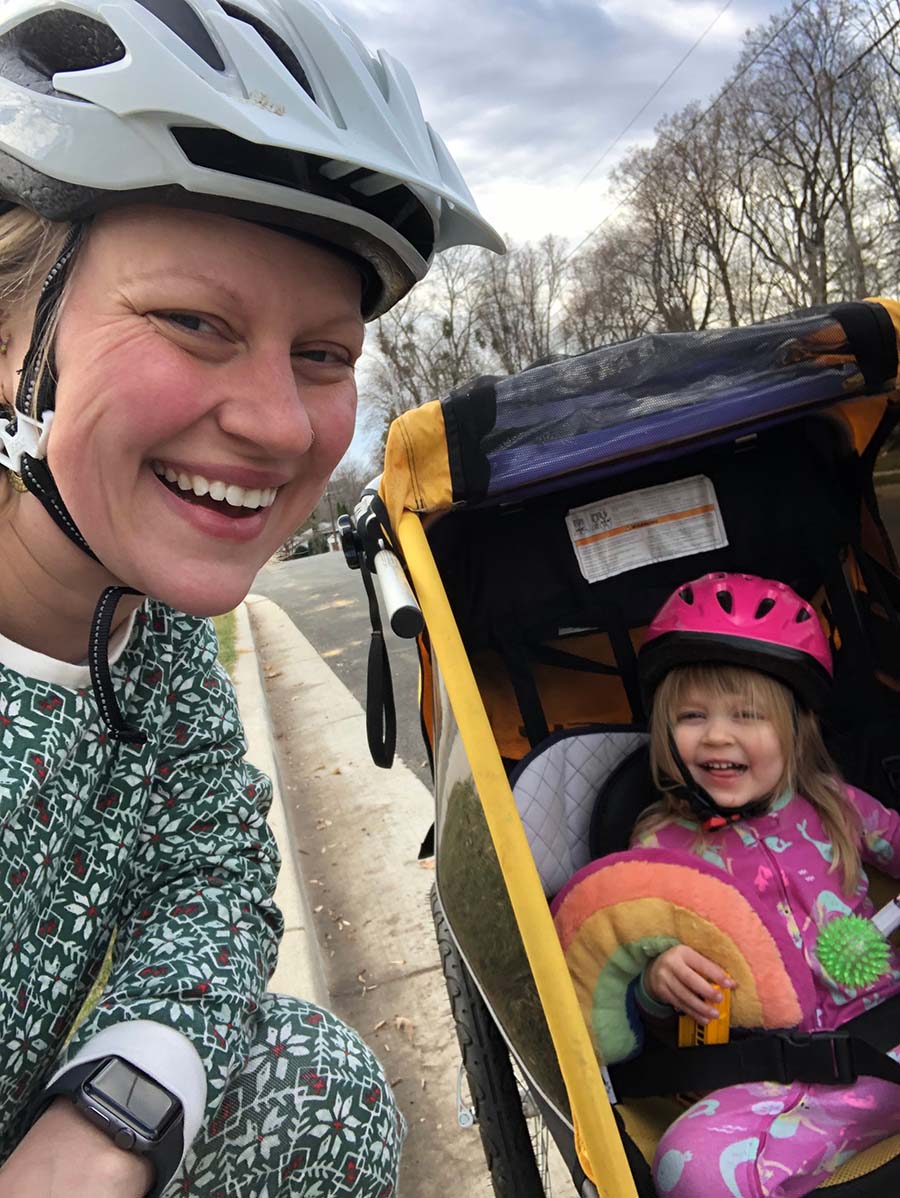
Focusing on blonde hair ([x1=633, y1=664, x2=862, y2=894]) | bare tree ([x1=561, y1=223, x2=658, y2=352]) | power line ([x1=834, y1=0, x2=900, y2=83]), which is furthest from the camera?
bare tree ([x1=561, y1=223, x2=658, y2=352])

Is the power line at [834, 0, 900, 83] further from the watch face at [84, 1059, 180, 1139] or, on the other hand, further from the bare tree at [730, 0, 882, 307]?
the watch face at [84, 1059, 180, 1139]

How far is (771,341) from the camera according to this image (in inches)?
66.7

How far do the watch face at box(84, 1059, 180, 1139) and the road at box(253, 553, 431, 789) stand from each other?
2.20m

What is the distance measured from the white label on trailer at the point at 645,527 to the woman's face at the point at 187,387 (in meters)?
1.15

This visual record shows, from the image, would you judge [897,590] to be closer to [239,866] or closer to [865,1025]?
[865,1025]

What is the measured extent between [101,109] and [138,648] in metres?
0.69

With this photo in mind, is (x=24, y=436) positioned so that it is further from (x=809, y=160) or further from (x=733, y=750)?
(x=809, y=160)

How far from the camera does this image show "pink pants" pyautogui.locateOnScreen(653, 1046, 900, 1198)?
49.8 inches

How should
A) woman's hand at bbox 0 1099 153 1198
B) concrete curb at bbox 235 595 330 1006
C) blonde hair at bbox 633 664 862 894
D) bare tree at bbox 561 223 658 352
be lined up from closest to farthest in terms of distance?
1. woman's hand at bbox 0 1099 153 1198
2. blonde hair at bbox 633 664 862 894
3. concrete curb at bbox 235 595 330 1006
4. bare tree at bbox 561 223 658 352

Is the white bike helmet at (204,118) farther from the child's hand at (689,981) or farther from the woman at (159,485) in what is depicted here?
the child's hand at (689,981)

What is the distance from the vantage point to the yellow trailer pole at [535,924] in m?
1.06

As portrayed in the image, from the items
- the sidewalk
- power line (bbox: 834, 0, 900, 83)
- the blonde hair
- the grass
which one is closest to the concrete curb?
the sidewalk

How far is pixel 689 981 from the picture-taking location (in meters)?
1.49

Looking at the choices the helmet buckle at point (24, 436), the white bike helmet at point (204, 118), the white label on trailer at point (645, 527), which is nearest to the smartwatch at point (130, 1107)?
the helmet buckle at point (24, 436)
